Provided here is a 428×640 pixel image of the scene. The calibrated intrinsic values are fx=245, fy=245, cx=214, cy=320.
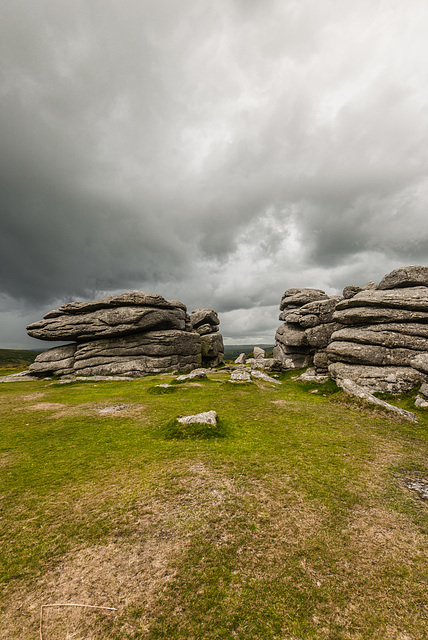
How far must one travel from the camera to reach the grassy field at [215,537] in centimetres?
420

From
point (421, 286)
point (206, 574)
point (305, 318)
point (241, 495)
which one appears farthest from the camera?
point (305, 318)

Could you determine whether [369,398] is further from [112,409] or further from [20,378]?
[20,378]

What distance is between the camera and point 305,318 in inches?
1858

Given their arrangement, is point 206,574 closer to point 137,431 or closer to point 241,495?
point 241,495

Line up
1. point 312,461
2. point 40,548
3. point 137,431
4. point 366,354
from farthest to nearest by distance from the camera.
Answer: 1. point 366,354
2. point 137,431
3. point 312,461
4. point 40,548

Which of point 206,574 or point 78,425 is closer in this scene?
point 206,574

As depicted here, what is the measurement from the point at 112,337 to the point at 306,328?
1620 inches

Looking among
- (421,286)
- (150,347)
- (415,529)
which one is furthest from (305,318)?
(415,529)

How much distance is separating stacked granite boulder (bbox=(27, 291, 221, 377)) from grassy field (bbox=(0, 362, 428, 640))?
3905 cm

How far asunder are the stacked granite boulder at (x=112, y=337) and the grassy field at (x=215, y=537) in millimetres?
39054

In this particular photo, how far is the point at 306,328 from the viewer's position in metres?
49.4

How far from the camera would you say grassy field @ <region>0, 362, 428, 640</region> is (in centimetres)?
420

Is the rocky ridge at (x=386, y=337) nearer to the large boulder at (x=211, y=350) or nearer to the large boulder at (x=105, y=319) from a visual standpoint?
the large boulder at (x=211, y=350)

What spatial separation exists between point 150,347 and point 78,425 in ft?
125
